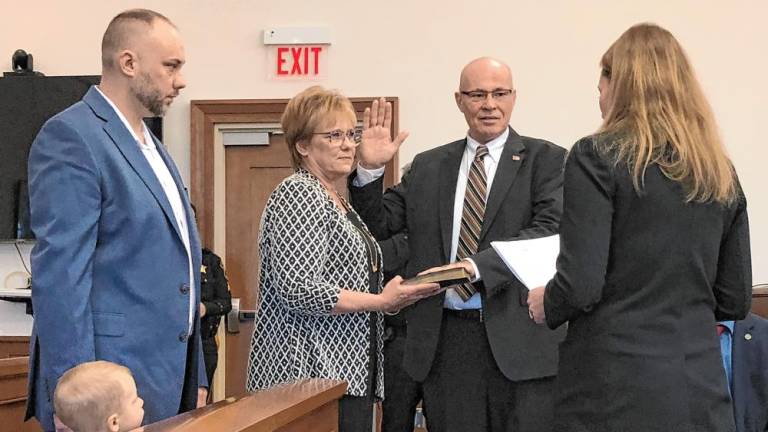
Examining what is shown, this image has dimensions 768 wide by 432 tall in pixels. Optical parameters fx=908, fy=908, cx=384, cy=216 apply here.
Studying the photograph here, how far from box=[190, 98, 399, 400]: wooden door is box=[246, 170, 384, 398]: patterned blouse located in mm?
3023

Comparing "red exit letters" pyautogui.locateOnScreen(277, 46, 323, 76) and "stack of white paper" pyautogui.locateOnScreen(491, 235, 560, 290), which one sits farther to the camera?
"red exit letters" pyautogui.locateOnScreen(277, 46, 323, 76)

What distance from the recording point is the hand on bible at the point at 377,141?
2678 millimetres

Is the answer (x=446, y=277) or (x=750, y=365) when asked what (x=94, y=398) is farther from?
(x=750, y=365)

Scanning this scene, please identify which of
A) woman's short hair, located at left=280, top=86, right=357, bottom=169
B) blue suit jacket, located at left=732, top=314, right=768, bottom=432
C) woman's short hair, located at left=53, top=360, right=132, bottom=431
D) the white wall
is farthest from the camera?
the white wall

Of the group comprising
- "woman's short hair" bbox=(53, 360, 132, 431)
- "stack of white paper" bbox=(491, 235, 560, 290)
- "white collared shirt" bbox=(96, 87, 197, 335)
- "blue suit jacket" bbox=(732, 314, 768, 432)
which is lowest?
"blue suit jacket" bbox=(732, 314, 768, 432)

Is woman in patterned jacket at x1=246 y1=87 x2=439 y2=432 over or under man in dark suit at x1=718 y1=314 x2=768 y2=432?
over

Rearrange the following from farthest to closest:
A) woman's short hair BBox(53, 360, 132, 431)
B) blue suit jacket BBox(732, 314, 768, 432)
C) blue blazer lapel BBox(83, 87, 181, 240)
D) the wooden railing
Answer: blue suit jacket BBox(732, 314, 768, 432) → blue blazer lapel BBox(83, 87, 181, 240) → woman's short hair BBox(53, 360, 132, 431) → the wooden railing

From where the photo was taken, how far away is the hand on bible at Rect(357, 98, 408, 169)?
268 centimetres

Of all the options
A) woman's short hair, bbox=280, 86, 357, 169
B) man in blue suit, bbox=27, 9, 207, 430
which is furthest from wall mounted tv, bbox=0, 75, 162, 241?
man in blue suit, bbox=27, 9, 207, 430

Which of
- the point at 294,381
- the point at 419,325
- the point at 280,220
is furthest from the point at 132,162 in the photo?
the point at 419,325

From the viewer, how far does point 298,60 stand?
17.3 ft

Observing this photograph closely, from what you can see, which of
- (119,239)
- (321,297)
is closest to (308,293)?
(321,297)

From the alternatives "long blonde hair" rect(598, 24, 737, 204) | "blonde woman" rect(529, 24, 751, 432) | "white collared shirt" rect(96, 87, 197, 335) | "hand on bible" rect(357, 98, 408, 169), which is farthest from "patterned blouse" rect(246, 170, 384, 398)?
"long blonde hair" rect(598, 24, 737, 204)

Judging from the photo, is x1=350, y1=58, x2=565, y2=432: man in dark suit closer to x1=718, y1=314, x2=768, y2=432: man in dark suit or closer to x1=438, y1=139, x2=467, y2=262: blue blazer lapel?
x1=438, y1=139, x2=467, y2=262: blue blazer lapel
